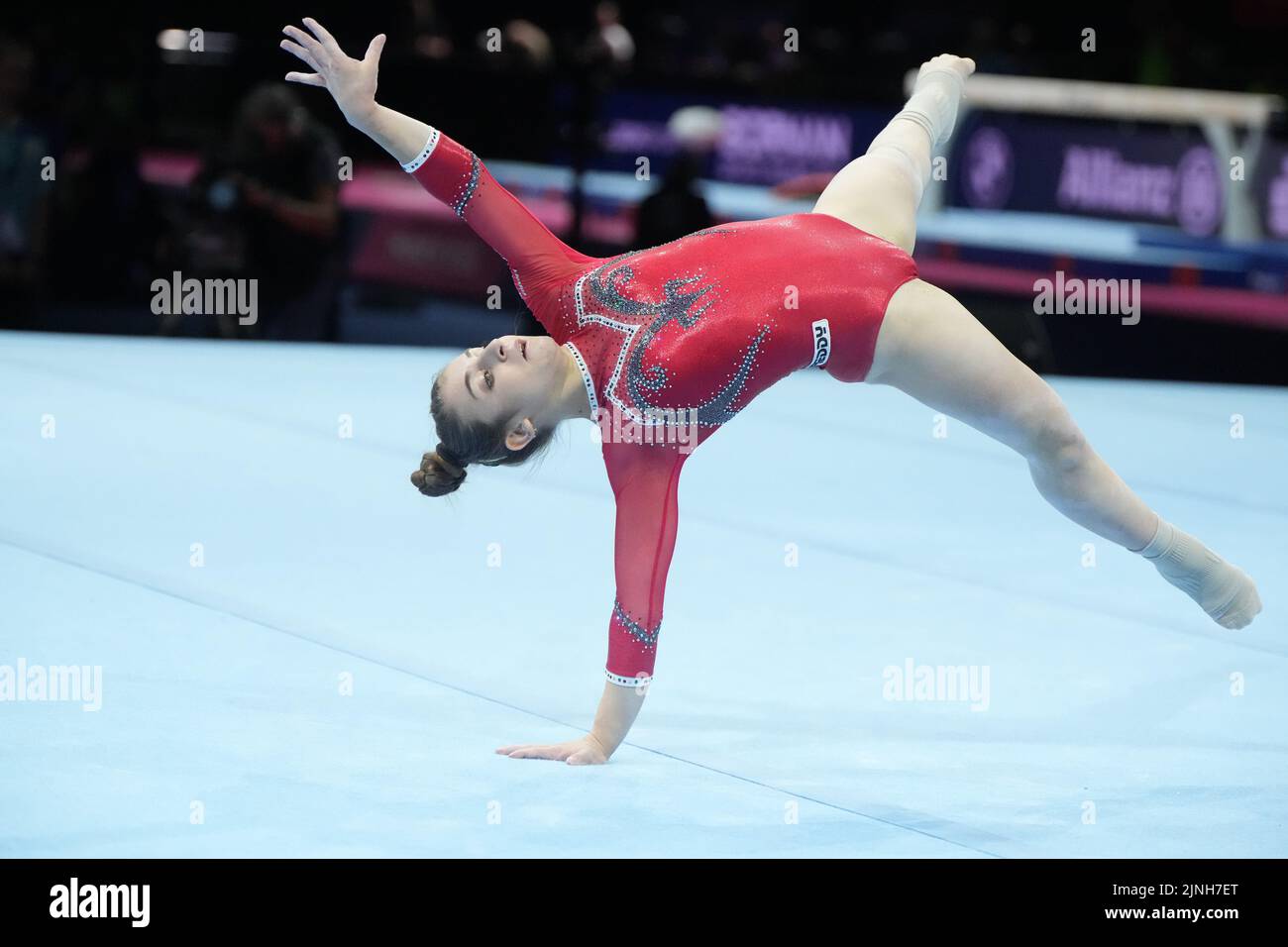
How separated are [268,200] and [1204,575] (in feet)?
16.6

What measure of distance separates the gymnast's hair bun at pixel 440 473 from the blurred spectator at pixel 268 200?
4401mm

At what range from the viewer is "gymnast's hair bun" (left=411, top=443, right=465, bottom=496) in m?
3.02

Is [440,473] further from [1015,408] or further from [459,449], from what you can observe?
[1015,408]

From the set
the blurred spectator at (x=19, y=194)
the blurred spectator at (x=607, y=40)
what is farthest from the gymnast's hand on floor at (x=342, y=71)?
the blurred spectator at (x=607, y=40)

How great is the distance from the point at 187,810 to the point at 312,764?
30 cm

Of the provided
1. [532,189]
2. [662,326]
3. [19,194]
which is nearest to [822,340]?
[662,326]

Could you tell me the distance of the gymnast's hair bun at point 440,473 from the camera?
9.90ft

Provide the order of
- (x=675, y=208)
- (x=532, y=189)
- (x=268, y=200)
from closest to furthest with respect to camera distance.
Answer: (x=268, y=200)
(x=675, y=208)
(x=532, y=189)

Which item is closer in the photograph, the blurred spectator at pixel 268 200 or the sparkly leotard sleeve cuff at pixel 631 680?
the sparkly leotard sleeve cuff at pixel 631 680

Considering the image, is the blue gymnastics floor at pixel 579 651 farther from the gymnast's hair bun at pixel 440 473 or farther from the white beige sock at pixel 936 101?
the white beige sock at pixel 936 101

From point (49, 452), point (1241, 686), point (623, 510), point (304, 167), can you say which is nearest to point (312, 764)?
point (623, 510)

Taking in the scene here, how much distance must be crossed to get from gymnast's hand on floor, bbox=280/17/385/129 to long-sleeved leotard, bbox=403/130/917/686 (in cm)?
14

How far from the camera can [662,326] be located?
9.71 feet

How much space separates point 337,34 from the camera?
8914 millimetres
